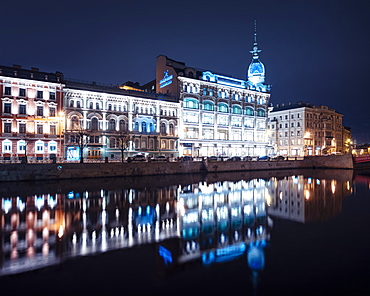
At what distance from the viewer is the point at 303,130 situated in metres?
93.1

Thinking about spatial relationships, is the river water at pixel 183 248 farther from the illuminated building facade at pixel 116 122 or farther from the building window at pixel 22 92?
the building window at pixel 22 92

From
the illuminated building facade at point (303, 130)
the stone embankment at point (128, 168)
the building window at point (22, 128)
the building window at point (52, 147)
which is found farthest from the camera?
the illuminated building facade at point (303, 130)

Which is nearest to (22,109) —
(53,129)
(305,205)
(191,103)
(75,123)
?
(53,129)

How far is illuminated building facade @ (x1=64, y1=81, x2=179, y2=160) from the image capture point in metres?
53.9

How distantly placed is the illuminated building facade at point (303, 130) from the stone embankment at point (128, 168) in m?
25.3

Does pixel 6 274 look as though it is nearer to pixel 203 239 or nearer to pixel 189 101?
pixel 203 239

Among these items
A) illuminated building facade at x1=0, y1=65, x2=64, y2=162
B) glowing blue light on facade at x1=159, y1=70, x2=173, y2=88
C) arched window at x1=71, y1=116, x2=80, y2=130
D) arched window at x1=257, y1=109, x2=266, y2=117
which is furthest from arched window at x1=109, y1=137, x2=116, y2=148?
arched window at x1=257, y1=109, x2=266, y2=117

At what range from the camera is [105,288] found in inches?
343

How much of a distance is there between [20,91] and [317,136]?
90.0 meters

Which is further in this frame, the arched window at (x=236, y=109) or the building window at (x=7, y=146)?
the arched window at (x=236, y=109)

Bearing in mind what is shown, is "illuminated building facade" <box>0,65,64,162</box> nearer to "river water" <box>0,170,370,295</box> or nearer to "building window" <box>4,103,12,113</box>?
"building window" <box>4,103,12,113</box>

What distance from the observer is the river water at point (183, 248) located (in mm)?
9006

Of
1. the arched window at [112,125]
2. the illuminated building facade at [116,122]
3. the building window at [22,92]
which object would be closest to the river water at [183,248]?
the illuminated building facade at [116,122]

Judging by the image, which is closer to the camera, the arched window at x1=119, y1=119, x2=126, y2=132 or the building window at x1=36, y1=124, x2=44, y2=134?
the building window at x1=36, y1=124, x2=44, y2=134
